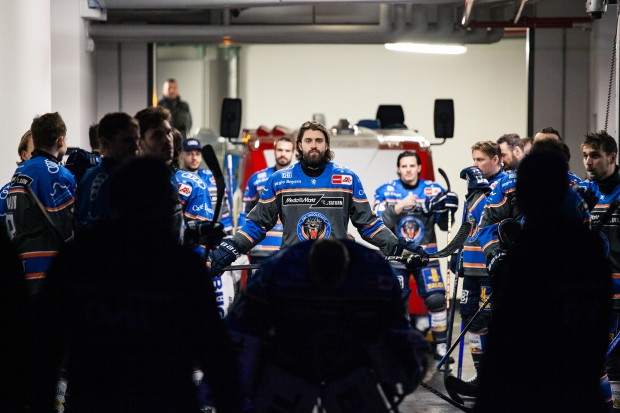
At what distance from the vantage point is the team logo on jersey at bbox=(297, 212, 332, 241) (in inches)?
307

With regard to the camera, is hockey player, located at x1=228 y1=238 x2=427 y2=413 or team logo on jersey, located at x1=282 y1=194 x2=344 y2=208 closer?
hockey player, located at x1=228 y1=238 x2=427 y2=413

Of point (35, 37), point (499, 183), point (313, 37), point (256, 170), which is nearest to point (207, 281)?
point (499, 183)

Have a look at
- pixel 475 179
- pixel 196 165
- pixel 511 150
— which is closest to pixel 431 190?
pixel 511 150

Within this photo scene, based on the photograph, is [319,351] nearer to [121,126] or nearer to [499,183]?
[121,126]

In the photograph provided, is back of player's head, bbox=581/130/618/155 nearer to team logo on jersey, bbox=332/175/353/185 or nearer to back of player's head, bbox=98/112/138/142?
team logo on jersey, bbox=332/175/353/185

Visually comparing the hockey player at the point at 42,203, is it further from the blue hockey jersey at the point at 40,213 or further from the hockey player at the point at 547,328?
the hockey player at the point at 547,328

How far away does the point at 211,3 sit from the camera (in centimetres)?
1332

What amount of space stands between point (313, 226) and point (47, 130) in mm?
1764

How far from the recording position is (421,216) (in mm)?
10961

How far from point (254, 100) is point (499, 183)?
444 inches

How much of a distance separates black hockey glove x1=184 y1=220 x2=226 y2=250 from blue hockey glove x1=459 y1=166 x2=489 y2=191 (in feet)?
10.0

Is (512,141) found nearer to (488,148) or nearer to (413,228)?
(488,148)

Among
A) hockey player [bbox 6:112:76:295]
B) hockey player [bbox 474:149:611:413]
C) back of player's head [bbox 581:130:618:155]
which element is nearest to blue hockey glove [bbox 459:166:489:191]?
back of player's head [bbox 581:130:618:155]

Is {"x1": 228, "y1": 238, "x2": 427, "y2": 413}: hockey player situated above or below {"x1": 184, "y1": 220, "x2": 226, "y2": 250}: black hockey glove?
below
